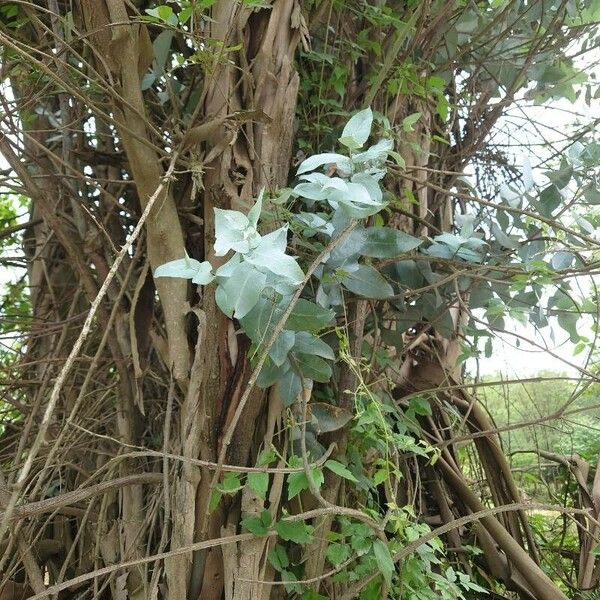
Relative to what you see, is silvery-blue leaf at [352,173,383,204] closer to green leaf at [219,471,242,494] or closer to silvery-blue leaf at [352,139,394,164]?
silvery-blue leaf at [352,139,394,164]

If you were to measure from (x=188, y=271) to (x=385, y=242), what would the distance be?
0.33 meters

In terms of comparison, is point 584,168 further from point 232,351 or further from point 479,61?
point 232,351

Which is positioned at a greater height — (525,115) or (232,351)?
(525,115)

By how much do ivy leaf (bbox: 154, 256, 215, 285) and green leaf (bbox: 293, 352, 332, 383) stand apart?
0.68 feet

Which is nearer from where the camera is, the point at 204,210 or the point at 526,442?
the point at 204,210

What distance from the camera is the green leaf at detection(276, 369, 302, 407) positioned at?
0.91 m

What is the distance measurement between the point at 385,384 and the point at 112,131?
72 cm

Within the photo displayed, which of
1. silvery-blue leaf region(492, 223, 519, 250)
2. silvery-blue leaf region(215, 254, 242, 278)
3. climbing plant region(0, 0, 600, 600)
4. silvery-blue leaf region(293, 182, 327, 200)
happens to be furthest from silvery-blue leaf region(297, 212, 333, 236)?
silvery-blue leaf region(492, 223, 519, 250)

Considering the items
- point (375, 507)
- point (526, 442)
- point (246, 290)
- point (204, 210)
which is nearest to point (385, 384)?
point (375, 507)

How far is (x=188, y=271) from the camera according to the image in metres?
0.75

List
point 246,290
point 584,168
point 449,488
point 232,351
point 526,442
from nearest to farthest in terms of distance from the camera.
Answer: point 246,290, point 232,351, point 584,168, point 449,488, point 526,442

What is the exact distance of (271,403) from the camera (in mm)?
993

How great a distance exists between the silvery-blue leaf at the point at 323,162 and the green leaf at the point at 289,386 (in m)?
0.28

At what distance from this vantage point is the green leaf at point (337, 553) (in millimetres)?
950
